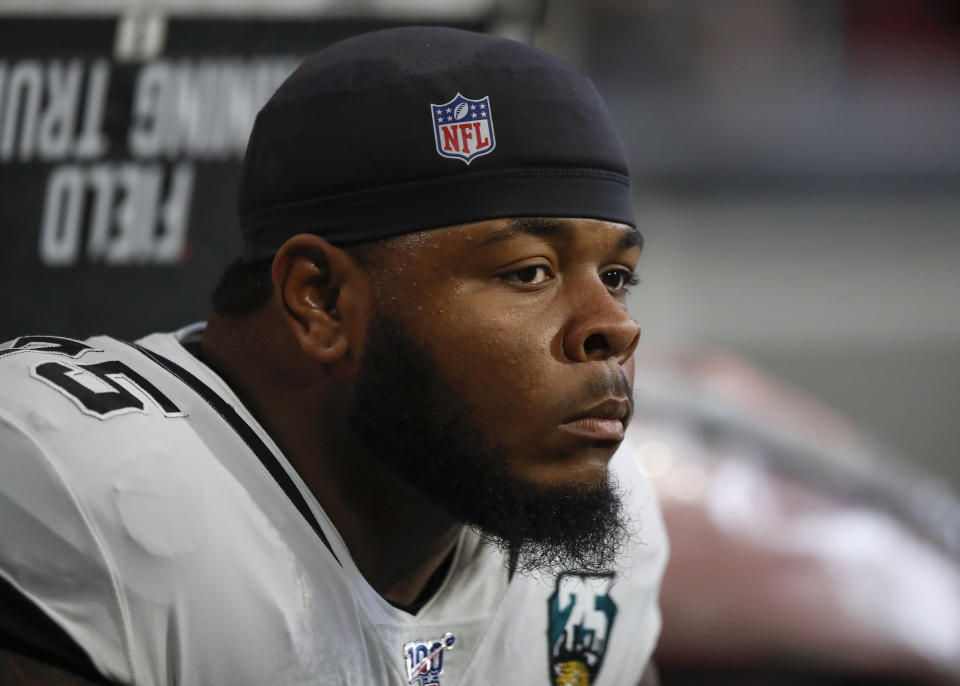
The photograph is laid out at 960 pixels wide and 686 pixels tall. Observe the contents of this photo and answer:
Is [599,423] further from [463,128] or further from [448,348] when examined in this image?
[463,128]

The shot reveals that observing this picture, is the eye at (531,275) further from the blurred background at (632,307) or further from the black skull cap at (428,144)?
the blurred background at (632,307)

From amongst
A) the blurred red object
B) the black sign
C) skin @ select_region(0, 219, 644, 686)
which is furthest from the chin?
the blurred red object

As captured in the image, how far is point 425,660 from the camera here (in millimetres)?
1598

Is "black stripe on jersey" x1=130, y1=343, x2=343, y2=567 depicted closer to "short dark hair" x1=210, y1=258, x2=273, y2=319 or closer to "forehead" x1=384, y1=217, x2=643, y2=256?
"short dark hair" x1=210, y1=258, x2=273, y2=319

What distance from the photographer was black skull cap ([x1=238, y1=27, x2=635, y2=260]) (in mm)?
1523

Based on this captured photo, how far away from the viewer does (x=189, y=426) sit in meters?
1.53

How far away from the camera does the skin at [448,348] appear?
1493mm

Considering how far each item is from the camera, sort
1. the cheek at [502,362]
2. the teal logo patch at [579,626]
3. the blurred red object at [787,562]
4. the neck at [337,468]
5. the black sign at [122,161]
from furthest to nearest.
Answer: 1. the blurred red object at [787,562]
2. the black sign at [122,161]
3. the teal logo patch at [579,626]
4. the neck at [337,468]
5. the cheek at [502,362]

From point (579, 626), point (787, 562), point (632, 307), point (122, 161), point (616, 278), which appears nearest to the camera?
point (616, 278)

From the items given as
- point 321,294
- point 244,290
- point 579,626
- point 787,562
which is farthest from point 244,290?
point 787,562

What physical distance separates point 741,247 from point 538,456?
9.04m

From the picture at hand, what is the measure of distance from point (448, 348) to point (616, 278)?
26 cm

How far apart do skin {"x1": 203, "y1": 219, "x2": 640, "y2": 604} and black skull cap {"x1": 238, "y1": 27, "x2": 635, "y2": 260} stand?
3 cm

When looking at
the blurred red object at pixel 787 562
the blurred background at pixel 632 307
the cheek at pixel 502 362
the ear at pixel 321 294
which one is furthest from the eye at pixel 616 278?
the blurred red object at pixel 787 562
